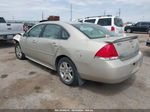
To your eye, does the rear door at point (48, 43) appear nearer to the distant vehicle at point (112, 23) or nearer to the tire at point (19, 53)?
the tire at point (19, 53)

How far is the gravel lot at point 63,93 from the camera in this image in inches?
93.7

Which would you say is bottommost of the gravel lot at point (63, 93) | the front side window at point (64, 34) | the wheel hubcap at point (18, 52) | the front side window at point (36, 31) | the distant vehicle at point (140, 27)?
the gravel lot at point (63, 93)

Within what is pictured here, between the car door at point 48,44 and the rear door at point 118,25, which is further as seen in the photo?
the rear door at point 118,25

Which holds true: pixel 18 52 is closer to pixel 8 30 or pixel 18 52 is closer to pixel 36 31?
pixel 36 31

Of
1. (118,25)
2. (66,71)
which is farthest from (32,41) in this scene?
(118,25)

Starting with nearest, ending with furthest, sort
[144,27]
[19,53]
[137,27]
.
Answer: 1. [19,53]
2. [144,27]
3. [137,27]

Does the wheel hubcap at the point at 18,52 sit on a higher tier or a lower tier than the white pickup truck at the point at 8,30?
lower

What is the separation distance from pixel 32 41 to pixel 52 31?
955 millimetres

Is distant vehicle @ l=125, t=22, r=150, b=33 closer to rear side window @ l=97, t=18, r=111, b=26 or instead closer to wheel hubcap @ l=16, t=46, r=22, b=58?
rear side window @ l=97, t=18, r=111, b=26

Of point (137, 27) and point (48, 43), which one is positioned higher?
point (137, 27)

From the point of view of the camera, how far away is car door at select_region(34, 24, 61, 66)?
3164 mm

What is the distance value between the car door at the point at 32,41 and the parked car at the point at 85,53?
0.08 meters

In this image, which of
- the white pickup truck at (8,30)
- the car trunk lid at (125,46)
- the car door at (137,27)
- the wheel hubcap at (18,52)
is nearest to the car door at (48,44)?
the car trunk lid at (125,46)

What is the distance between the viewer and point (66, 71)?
3.04 m
